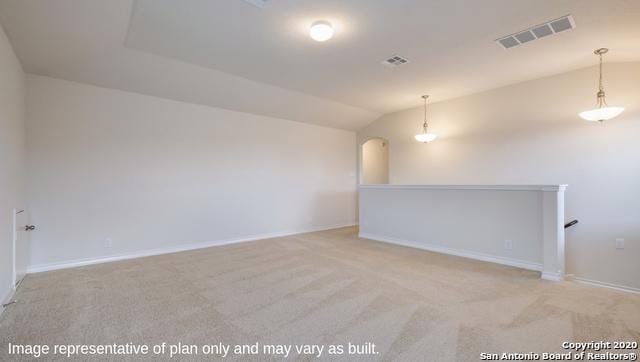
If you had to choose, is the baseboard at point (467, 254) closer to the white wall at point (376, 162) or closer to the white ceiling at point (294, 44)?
the white ceiling at point (294, 44)

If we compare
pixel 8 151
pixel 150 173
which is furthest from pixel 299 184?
pixel 8 151

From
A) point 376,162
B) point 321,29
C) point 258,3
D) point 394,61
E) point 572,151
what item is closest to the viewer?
point 258,3

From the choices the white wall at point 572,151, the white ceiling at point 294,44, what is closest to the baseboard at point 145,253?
the white ceiling at point 294,44

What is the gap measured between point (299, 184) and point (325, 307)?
425 cm

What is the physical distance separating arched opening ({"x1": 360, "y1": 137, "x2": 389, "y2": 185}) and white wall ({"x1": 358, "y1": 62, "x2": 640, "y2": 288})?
308cm

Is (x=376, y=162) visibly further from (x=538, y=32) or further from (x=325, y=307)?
(x=325, y=307)

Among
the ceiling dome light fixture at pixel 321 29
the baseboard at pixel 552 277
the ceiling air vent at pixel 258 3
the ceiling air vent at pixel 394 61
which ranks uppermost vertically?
the ceiling air vent at pixel 394 61

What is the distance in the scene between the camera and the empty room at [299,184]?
2.39 metres

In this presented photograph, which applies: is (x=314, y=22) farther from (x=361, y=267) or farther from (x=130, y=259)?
(x=130, y=259)

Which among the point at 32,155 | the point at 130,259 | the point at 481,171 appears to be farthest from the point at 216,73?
the point at 481,171

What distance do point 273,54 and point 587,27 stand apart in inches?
143

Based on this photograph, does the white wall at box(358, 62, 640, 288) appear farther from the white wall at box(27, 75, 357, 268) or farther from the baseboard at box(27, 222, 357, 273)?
the baseboard at box(27, 222, 357, 273)

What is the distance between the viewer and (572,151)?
457cm

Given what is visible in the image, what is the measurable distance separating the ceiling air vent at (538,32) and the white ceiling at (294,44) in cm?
9
